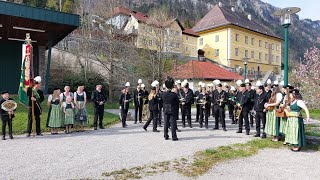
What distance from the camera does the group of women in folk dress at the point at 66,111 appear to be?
1075 centimetres

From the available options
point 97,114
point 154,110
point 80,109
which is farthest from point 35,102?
point 154,110

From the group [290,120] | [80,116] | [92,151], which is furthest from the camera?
[80,116]

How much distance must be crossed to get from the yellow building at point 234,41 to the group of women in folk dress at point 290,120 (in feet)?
168

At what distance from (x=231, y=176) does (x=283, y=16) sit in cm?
606

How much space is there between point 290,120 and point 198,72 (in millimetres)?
27000

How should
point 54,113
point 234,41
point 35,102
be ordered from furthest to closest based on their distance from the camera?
point 234,41, point 54,113, point 35,102

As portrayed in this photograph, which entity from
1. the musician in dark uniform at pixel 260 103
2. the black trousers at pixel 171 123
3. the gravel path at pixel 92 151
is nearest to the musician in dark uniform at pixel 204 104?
the gravel path at pixel 92 151

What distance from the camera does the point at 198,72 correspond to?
115ft

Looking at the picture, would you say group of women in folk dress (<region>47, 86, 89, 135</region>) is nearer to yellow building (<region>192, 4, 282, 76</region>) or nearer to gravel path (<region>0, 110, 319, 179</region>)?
gravel path (<region>0, 110, 319, 179</region>)

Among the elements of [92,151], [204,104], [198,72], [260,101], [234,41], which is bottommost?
[92,151]

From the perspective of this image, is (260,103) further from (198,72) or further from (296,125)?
(198,72)

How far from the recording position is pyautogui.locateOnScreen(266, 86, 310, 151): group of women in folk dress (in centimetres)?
815

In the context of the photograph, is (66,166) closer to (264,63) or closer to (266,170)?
(266,170)

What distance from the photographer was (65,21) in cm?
1606
